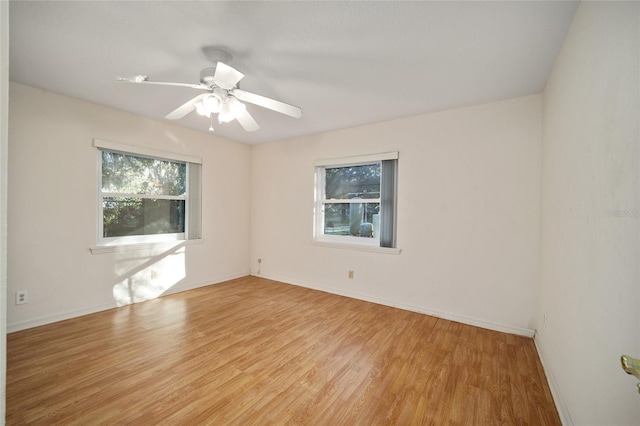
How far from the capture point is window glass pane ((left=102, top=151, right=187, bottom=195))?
10.8 feet

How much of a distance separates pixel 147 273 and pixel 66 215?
1.12 metres

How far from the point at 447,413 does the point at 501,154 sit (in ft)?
8.03

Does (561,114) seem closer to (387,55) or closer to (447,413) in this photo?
(387,55)

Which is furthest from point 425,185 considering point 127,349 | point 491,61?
point 127,349

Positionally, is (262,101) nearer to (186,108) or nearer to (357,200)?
(186,108)

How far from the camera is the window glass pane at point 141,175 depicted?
130 inches

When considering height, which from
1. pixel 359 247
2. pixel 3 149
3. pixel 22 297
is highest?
pixel 3 149

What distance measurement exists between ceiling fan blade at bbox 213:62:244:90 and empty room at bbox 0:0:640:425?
0.01m

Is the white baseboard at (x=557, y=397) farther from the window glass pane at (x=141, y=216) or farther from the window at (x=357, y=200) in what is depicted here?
the window glass pane at (x=141, y=216)

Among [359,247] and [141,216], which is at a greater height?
[141,216]

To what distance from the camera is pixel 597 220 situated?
4.13ft

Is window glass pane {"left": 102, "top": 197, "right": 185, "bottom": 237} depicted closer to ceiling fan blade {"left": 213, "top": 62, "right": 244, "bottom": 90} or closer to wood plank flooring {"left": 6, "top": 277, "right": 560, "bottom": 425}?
wood plank flooring {"left": 6, "top": 277, "right": 560, "bottom": 425}

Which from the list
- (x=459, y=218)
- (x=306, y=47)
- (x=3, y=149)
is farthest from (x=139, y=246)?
(x=459, y=218)

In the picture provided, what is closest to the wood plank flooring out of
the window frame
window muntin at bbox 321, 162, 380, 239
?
the window frame
